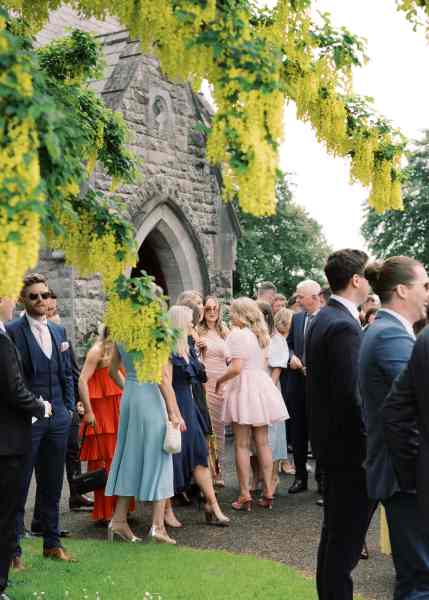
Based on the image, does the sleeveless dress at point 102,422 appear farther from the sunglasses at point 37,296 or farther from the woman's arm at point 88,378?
the sunglasses at point 37,296

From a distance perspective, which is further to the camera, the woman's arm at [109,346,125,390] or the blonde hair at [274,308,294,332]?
the blonde hair at [274,308,294,332]

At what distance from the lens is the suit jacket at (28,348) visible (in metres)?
6.18

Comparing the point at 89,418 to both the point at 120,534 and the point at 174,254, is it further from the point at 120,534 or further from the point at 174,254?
the point at 174,254

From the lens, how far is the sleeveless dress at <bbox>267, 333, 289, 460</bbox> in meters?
9.23

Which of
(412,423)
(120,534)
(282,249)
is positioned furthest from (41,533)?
(282,249)

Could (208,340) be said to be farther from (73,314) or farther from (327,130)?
(327,130)

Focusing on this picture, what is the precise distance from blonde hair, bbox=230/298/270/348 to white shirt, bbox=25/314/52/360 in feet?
8.48

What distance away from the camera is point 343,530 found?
4.26m

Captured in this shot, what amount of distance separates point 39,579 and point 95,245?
2.44 m

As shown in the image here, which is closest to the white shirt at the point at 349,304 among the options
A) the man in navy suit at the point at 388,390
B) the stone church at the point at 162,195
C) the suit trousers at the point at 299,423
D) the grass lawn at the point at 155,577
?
the man in navy suit at the point at 388,390

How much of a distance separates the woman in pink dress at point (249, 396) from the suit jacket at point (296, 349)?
0.99 meters

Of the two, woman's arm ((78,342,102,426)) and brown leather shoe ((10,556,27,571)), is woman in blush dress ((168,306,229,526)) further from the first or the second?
brown leather shoe ((10,556,27,571))

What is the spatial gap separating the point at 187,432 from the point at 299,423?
1.86m

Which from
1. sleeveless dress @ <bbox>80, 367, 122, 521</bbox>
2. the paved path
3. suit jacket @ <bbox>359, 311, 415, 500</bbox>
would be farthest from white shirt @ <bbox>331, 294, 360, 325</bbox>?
sleeveless dress @ <bbox>80, 367, 122, 521</bbox>
